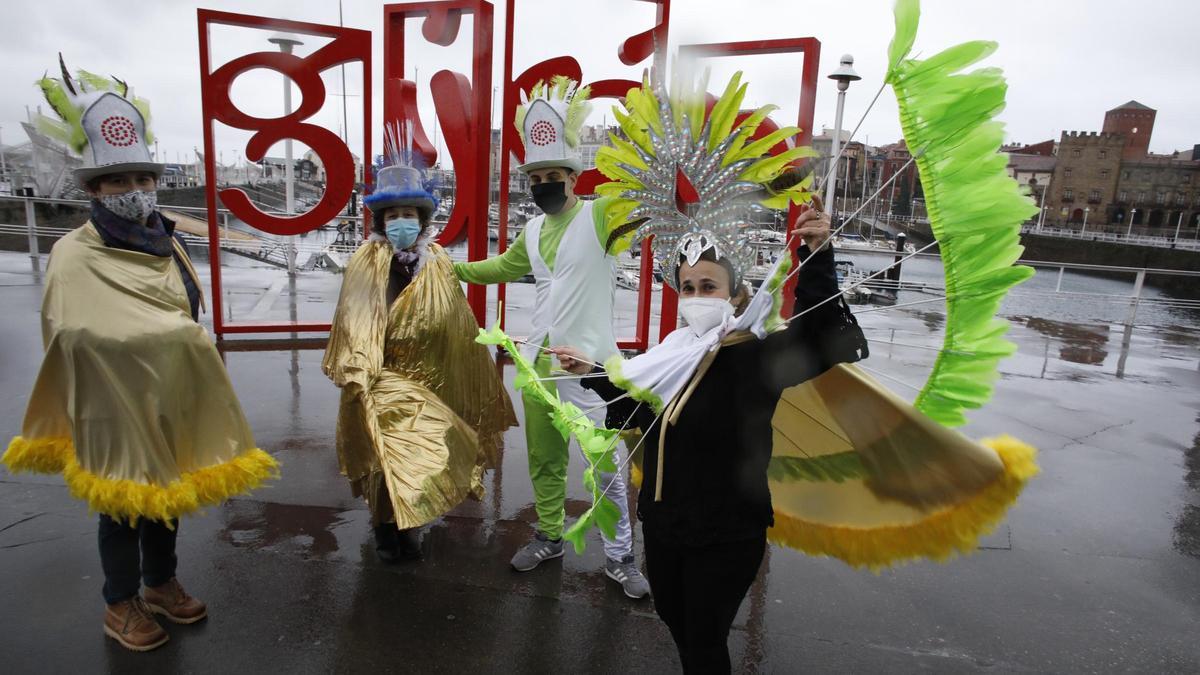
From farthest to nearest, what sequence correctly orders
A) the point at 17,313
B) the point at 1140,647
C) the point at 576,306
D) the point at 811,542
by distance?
the point at 17,313 → the point at 576,306 → the point at 1140,647 → the point at 811,542

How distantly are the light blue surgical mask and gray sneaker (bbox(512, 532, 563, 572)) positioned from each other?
5.17ft

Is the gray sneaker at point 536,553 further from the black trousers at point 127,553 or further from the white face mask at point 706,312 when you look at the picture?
the white face mask at point 706,312

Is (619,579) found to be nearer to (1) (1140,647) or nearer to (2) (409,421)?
(2) (409,421)

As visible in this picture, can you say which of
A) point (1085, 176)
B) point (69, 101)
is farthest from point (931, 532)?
point (1085, 176)

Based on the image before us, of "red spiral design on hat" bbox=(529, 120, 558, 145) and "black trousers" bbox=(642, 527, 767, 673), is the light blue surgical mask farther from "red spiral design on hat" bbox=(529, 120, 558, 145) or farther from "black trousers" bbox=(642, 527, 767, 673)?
"black trousers" bbox=(642, 527, 767, 673)

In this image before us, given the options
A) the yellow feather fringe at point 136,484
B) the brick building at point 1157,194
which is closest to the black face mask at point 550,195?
the yellow feather fringe at point 136,484

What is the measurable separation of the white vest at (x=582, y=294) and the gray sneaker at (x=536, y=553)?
91cm

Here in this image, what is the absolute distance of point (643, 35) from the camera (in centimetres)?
596

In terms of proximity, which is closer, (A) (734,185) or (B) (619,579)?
(A) (734,185)

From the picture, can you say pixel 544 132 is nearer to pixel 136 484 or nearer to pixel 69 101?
pixel 69 101

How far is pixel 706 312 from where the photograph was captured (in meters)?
1.79

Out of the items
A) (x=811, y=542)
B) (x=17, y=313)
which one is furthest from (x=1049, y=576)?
(x=17, y=313)

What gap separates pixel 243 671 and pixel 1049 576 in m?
3.70

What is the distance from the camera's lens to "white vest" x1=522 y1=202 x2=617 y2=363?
2.98 metres
